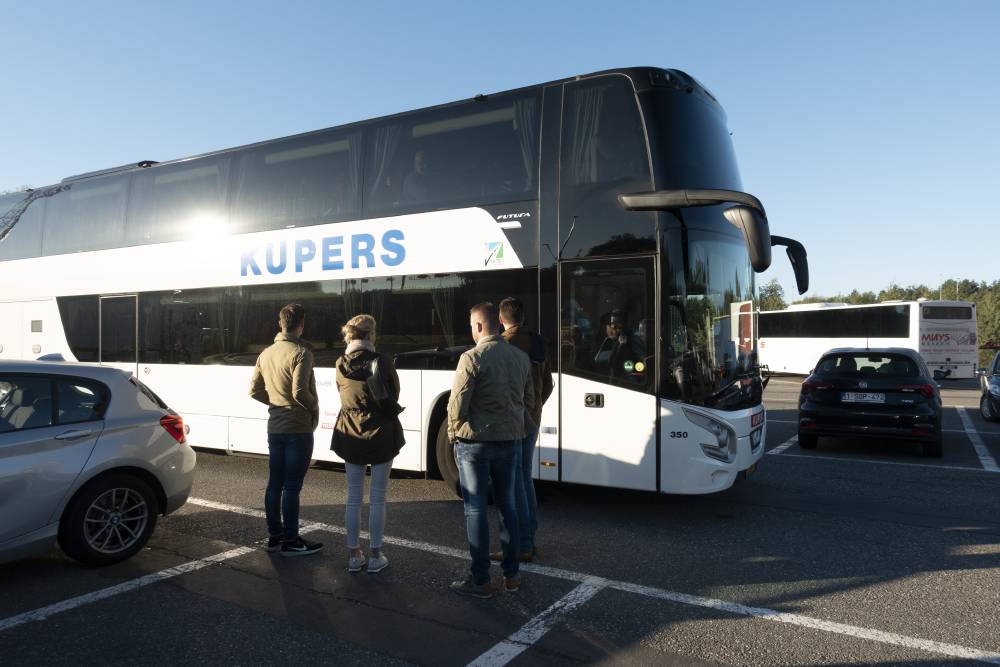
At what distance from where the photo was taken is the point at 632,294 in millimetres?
6332

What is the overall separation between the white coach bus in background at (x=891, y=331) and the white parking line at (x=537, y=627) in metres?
20.5

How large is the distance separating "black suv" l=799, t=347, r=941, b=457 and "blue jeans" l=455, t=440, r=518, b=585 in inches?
302

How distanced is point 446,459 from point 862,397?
22.0 feet

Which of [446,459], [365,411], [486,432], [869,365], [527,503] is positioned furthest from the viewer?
[869,365]

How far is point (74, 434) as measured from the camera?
5.07 meters

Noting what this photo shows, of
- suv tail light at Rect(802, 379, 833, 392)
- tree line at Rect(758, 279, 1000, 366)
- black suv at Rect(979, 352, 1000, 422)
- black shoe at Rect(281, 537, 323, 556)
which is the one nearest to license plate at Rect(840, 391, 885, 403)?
suv tail light at Rect(802, 379, 833, 392)

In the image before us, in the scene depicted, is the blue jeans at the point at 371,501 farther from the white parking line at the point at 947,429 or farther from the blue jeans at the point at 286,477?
the white parking line at the point at 947,429

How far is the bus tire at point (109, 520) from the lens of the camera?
5012 millimetres

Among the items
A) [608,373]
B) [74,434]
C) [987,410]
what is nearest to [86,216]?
[74,434]

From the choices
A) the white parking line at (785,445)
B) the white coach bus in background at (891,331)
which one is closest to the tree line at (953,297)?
the white coach bus in background at (891,331)

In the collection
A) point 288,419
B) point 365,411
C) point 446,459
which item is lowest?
point 446,459

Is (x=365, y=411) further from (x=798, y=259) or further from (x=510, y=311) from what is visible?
(x=798, y=259)

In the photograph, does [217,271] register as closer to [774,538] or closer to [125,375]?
[125,375]

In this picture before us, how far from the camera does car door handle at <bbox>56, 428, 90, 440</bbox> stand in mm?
4996
